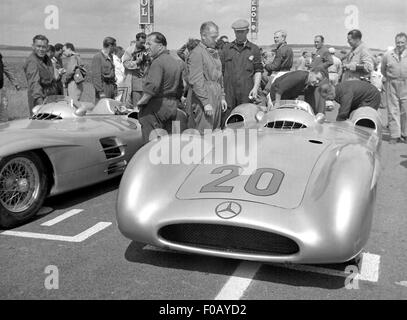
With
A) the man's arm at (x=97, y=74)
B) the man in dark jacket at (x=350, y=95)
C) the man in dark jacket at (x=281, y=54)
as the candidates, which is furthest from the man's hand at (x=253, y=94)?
the man's arm at (x=97, y=74)

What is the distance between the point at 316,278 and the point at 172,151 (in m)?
1.41

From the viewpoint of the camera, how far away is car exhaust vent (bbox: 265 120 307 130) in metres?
4.08

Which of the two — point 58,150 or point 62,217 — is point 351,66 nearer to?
point 58,150

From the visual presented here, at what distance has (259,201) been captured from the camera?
2.82 metres

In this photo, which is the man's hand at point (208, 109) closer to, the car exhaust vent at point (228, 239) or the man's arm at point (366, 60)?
the car exhaust vent at point (228, 239)

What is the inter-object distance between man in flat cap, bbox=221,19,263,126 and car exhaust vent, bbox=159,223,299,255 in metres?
3.47

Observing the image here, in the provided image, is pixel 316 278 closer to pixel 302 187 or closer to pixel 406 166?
pixel 302 187

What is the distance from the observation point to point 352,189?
281 cm

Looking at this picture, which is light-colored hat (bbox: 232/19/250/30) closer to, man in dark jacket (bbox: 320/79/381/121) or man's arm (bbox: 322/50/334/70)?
man in dark jacket (bbox: 320/79/381/121)

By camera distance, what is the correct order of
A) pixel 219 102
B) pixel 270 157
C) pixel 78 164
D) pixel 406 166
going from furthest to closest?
pixel 406 166, pixel 219 102, pixel 78 164, pixel 270 157

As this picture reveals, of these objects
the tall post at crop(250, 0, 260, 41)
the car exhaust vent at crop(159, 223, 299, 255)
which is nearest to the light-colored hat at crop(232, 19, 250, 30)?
the car exhaust vent at crop(159, 223, 299, 255)

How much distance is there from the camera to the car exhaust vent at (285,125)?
4082 millimetres

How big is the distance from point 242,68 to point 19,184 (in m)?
3.52
